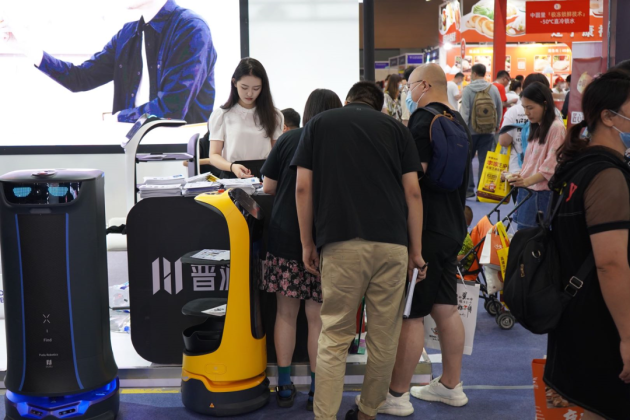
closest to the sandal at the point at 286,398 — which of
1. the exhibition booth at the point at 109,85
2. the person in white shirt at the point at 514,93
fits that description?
the exhibition booth at the point at 109,85

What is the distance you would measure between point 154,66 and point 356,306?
4437 millimetres

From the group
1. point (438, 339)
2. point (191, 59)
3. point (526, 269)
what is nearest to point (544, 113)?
point (438, 339)

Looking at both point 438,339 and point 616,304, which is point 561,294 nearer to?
point 616,304

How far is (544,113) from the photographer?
12.9 ft

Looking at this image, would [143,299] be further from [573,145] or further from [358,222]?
[573,145]

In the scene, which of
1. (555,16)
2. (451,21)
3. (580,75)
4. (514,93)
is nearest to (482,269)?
(580,75)

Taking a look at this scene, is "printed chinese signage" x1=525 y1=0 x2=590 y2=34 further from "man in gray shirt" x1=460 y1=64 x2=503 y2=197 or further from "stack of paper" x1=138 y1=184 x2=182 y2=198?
"stack of paper" x1=138 y1=184 x2=182 y2=198

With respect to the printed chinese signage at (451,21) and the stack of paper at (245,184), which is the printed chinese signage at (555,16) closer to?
the printed chinese signage at (451,21)

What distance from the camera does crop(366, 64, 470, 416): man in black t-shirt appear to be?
105 inches

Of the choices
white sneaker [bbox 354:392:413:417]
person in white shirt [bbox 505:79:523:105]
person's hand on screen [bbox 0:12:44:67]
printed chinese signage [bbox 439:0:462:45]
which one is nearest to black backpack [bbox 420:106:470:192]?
white sneaker [bbox 354:392:413:417]

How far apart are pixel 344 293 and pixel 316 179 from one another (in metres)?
0.44

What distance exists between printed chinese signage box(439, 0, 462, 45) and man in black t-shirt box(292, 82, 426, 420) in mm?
11936

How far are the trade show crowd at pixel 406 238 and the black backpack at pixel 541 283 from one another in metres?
0.03

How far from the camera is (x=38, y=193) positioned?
2.62 m
